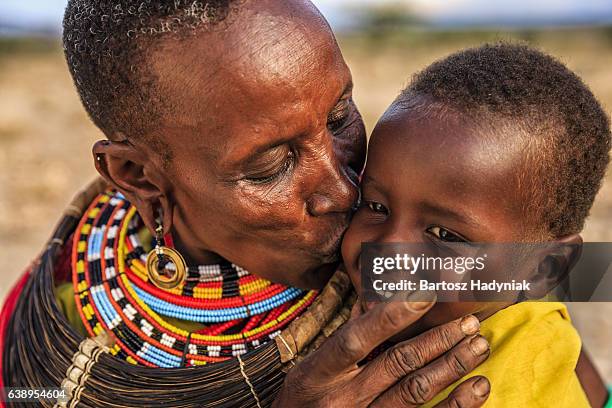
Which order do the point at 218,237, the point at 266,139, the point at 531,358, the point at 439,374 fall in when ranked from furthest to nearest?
the point at 218,237, the point at 531,358, the point at 266,139, the point at 439,374

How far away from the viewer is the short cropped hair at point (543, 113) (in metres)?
1.97

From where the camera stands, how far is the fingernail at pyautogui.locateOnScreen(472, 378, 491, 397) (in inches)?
72.0

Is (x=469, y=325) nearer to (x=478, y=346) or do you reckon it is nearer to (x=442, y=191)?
(x=478, y=346)

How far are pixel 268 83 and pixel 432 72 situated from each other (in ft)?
1.70

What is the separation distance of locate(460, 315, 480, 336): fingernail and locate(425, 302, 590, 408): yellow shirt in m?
0.16

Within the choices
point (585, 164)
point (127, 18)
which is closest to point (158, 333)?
point (127, 18)

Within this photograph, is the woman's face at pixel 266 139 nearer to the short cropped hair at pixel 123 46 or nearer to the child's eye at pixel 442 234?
the short cropped hair at pixel 123 46

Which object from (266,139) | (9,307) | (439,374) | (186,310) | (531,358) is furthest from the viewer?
(9,307)

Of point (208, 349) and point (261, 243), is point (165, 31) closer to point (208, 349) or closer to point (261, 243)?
point (261, 243)

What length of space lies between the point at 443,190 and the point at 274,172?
44cm

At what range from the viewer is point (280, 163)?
2020 millimetres

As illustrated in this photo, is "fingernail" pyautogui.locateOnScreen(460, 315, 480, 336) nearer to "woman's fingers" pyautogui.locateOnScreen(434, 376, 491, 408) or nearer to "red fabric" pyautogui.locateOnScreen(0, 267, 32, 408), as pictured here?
"woman's fingers" pyautogui.locateOnScreen(434, 376, 491, 408)

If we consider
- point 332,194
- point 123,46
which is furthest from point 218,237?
point 123,46

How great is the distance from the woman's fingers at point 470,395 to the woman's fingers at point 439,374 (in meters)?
0.03
